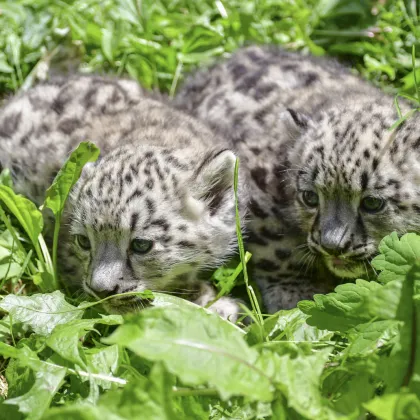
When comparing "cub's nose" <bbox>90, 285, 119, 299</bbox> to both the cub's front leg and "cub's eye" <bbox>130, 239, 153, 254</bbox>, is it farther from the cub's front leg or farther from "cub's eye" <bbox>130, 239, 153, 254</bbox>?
the cub's front leg

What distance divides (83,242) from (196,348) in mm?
1742

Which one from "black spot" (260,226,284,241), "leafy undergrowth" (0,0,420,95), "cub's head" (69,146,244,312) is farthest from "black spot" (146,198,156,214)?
"leafy undergrowth" (0,0,420,95)

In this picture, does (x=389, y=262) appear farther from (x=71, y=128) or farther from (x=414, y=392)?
(x=71, y=128)

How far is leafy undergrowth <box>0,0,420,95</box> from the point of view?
6137mm

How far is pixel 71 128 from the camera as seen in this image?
483cm

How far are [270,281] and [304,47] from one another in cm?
277

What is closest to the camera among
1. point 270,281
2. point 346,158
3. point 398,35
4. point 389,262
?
point 389,262

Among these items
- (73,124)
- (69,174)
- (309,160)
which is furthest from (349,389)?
(73,124)

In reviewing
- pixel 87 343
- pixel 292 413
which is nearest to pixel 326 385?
pixel 292 413

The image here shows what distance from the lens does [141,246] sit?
4.00 meters

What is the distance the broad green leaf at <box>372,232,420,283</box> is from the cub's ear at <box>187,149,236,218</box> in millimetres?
1121

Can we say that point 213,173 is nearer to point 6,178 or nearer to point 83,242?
point 83,242

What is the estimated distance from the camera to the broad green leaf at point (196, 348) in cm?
256

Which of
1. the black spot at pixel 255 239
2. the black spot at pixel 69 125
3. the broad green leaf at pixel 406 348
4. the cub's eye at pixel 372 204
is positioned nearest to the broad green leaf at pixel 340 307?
the broad green leaf at pixel 406 348
